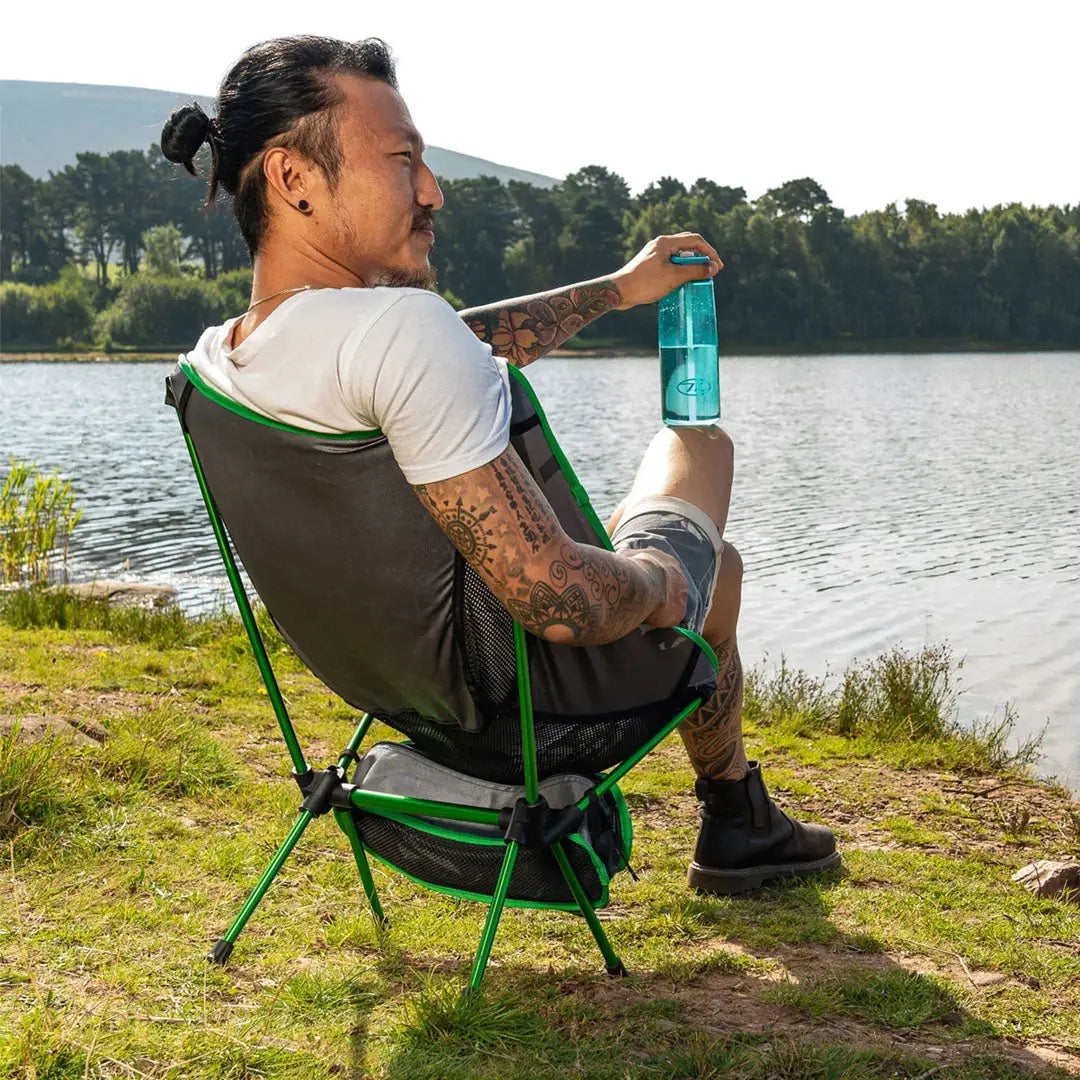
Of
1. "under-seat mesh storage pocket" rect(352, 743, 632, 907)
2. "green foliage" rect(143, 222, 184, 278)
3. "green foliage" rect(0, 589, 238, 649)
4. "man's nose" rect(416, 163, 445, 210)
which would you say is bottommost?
"green foliage" rect(0, 589, 238, 649)

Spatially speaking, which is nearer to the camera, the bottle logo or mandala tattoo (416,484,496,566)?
mandala tattoo (416,484,496,566)

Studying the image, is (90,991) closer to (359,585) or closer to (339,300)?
(359,585)

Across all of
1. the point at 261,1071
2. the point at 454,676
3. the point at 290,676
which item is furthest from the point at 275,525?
the point at 290,676

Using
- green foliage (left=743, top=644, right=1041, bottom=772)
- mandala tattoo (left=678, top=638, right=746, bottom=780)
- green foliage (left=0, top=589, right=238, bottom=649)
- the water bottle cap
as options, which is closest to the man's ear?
the water bottle cap

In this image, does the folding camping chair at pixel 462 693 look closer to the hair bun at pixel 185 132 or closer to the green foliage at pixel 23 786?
the hair bun at pixel 185 132

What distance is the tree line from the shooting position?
8500 centimetres

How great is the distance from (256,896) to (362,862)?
298 mm

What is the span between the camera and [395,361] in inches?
81.4

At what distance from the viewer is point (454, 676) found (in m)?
2.42

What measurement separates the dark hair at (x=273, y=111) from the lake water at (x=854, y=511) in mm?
5275

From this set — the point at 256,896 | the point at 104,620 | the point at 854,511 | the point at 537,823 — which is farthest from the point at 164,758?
the point at 854,511

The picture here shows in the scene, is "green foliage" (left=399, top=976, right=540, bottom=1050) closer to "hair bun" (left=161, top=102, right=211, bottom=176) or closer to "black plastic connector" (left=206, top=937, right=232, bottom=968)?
"black plastic connector" (left=206, top=937, right=232, bottom=968)

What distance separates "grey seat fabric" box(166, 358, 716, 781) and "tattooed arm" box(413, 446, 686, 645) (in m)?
0.10

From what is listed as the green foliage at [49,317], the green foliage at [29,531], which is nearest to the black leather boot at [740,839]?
the green foliage at [29,531]
